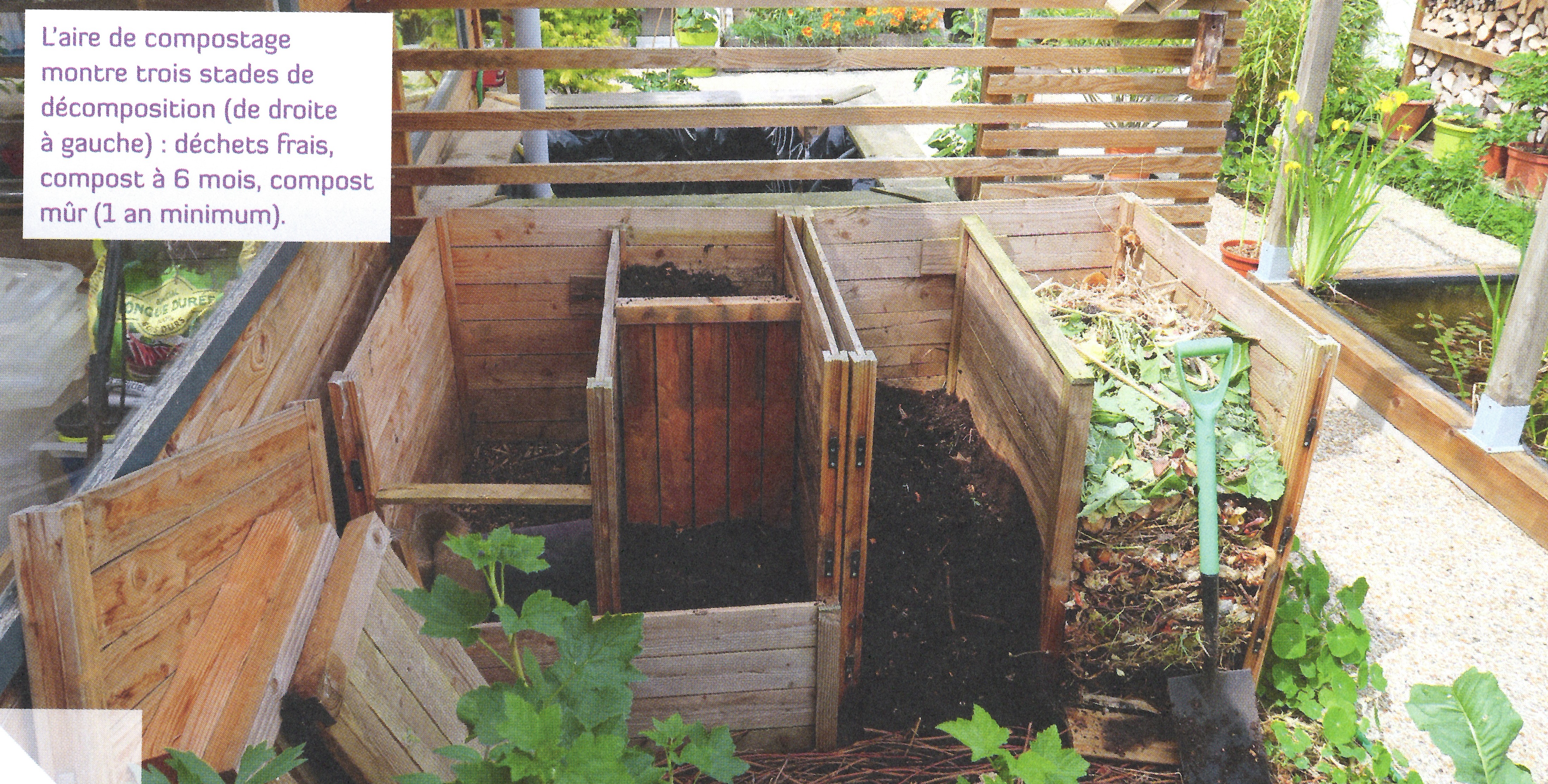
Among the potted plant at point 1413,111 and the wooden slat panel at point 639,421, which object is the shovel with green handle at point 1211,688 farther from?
the potted plant at point 1413,111

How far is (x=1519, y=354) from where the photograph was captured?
3818 mm

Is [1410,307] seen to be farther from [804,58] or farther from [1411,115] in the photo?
[804,58]

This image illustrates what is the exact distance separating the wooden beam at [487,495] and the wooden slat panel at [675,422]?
19.4 inches

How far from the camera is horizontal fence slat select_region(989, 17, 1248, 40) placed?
139 inches

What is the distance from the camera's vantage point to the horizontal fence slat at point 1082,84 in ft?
12.0

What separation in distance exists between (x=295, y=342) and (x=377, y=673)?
3.28ft

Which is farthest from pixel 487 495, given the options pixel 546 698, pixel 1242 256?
pixel 1242 256

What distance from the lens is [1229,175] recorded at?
7645 mm

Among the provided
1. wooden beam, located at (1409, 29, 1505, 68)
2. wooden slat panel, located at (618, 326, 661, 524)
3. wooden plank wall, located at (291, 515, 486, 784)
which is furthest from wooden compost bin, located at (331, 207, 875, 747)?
wooden beam, located at (1409, 29, 1505, 68)

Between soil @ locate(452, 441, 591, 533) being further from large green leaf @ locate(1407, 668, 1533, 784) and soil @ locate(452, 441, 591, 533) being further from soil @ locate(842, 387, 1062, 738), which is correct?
large green leaf @ locate(1407, 668, 1533, 784)

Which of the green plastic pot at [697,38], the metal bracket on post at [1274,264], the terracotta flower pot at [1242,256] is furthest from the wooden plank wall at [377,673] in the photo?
the green plastic pot at [697,38]

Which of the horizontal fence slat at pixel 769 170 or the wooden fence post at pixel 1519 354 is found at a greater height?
the horizontal fence slat at pixel 769 170

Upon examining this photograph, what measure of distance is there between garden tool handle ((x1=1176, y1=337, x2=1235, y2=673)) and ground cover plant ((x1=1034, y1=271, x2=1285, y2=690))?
93 mm

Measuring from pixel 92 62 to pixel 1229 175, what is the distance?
7.92m
